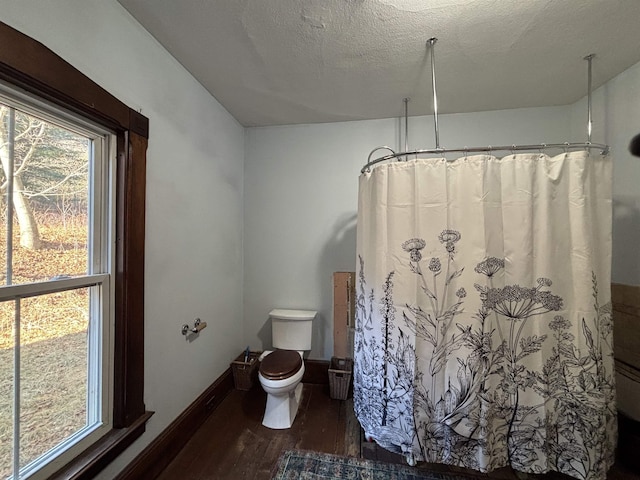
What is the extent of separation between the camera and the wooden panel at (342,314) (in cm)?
216

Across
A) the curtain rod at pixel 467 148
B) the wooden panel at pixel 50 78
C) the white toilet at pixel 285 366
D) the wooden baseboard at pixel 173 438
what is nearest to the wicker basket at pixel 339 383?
the white toilet at pixel 285 366

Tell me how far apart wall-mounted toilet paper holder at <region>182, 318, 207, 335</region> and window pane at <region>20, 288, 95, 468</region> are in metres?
0.52

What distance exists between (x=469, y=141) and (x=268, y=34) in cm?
179

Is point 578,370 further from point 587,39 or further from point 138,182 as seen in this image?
point 138,182

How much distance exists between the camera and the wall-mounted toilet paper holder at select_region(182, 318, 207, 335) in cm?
159

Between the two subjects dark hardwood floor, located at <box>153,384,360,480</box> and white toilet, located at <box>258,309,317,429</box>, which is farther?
white toilet, located at <box>258,309,317,429</box>

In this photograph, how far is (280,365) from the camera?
5.74 ft

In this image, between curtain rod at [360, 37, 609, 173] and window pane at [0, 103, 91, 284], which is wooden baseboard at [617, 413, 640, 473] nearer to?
curtain rod at [360, 37, 609, 173]

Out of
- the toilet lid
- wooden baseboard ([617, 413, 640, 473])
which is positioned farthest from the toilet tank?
wooden baseboard ([617, 413, 640, 473])

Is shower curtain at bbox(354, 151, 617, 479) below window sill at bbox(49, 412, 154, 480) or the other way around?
the other way around

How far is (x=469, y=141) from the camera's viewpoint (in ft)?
7.02

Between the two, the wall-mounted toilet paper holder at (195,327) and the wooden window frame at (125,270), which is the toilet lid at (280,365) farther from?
the wooden window frame at (125,270)

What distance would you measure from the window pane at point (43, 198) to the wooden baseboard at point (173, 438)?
38.7 inches

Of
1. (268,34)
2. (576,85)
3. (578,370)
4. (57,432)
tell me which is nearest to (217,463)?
(57,432)
